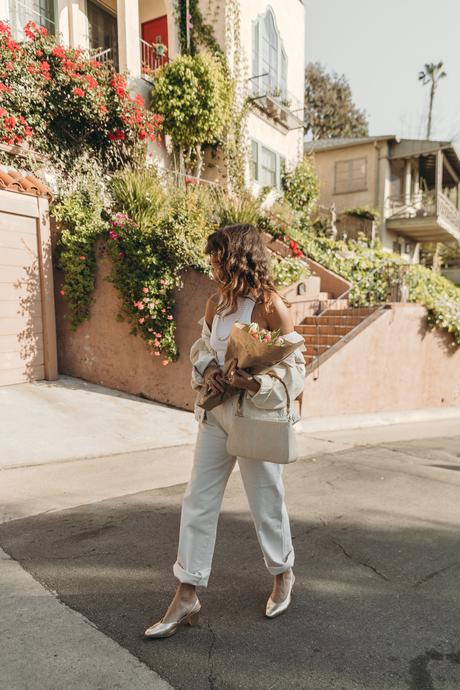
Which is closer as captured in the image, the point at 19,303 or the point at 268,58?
the point at 19,303

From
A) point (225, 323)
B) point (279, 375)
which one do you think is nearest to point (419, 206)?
point (225, 323)

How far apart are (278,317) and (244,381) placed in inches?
14.6

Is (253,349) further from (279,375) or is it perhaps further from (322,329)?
(322,329)

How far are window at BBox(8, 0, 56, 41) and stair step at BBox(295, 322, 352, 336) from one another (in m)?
8.03

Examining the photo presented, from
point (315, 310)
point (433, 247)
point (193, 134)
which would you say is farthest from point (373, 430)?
point (433, 247)

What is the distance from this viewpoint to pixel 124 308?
304 inches

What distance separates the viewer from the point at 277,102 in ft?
49.6

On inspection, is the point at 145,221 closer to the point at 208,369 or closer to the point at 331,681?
the point at 208,369

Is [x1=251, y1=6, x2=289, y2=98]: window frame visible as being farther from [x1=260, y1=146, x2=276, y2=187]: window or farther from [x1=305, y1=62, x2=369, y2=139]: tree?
[x1=305, y1=62, x2=369, y2=139]: tree

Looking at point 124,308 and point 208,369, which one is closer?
point 208,369

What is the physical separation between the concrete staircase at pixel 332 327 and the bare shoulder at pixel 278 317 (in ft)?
19.4

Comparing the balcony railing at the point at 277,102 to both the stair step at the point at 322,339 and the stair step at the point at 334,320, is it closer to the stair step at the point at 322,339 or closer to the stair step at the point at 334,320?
the stair step at the point at 334,320

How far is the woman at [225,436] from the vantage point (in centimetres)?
242

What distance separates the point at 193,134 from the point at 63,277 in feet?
20.0
